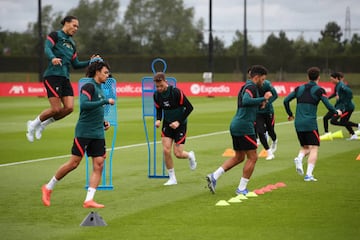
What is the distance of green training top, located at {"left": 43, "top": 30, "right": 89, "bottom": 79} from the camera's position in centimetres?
1451

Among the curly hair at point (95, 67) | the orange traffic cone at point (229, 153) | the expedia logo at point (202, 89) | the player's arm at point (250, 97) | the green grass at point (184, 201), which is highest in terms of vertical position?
the curly hair at point (95, 67)

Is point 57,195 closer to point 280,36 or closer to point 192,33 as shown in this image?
point 280,36

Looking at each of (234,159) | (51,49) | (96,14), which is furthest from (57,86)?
(96,14)

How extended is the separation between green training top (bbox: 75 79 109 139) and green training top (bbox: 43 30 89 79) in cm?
230

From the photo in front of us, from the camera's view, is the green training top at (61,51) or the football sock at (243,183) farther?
the green training top at (61,51)

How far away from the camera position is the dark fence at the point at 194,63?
6644cm

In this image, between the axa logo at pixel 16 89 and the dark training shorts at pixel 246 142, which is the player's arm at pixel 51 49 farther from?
Answer: the axa logo at pixel 16 89

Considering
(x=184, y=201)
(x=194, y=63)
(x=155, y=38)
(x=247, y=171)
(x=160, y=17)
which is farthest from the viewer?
(x=160, y=17)

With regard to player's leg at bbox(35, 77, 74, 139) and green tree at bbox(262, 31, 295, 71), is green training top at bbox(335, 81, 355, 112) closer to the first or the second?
player's leg at bbox(35, 77, 74, 139)

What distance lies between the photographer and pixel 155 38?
8175 centimetres

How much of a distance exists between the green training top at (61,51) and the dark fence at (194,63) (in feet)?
171

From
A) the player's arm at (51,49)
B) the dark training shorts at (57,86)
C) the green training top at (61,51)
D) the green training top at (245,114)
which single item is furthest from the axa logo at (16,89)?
the green training top at (245,114)

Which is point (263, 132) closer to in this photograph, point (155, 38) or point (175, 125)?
point (175, 125)

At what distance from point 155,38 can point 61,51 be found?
67.4 metres
